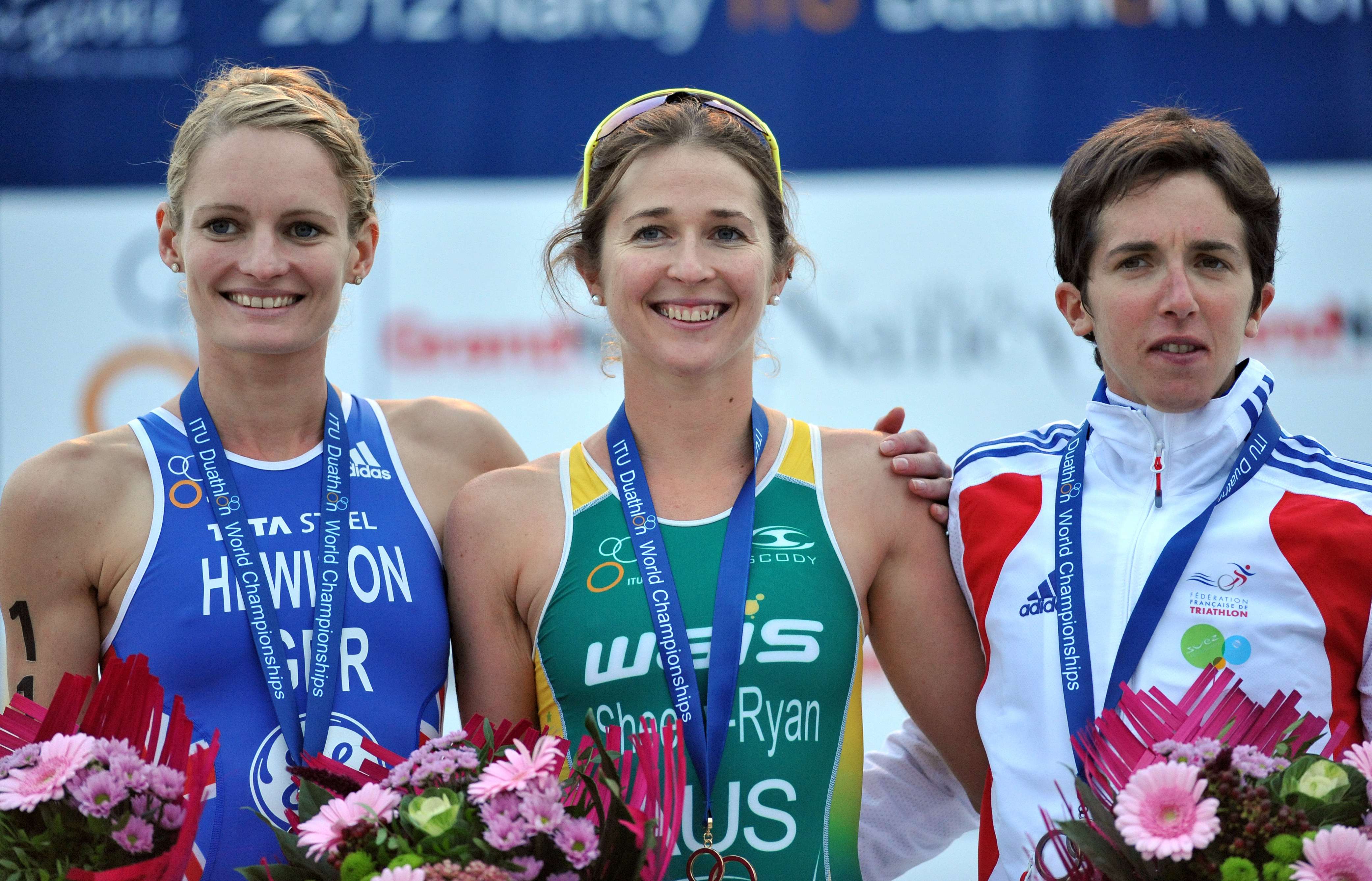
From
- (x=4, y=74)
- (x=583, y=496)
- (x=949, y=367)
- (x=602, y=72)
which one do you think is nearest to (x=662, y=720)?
(x=583, y=496)

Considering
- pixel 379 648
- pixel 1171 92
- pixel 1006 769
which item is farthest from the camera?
pixel 1171 92

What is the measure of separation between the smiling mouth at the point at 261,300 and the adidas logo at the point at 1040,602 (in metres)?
1.35

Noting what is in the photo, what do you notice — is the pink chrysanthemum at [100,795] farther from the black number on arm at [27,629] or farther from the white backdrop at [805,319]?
the white backdrop at [805,319]

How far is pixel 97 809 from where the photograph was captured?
1594mm

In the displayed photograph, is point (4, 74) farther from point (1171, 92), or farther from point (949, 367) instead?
point (1171, 92)

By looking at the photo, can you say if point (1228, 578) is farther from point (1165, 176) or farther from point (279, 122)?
point (279, 122)

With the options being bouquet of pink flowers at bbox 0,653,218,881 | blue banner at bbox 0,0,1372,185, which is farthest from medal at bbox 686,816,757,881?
blue banner at bbox 0,0,1372,185

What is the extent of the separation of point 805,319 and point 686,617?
10.5 ft

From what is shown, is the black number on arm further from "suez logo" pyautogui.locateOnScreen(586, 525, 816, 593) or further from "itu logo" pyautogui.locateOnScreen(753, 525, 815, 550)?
"itu logo" pyautogui.locateOnScreen(753, 525, 815, 550)

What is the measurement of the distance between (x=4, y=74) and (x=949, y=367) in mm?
4168

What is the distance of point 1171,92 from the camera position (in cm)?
497

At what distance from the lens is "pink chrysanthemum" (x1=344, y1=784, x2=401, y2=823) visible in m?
1.57

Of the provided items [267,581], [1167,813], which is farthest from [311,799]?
[1167,813]

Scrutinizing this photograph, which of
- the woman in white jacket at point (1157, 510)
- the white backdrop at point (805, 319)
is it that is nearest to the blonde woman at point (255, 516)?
the woman in white jacket at point (1157, 510)
